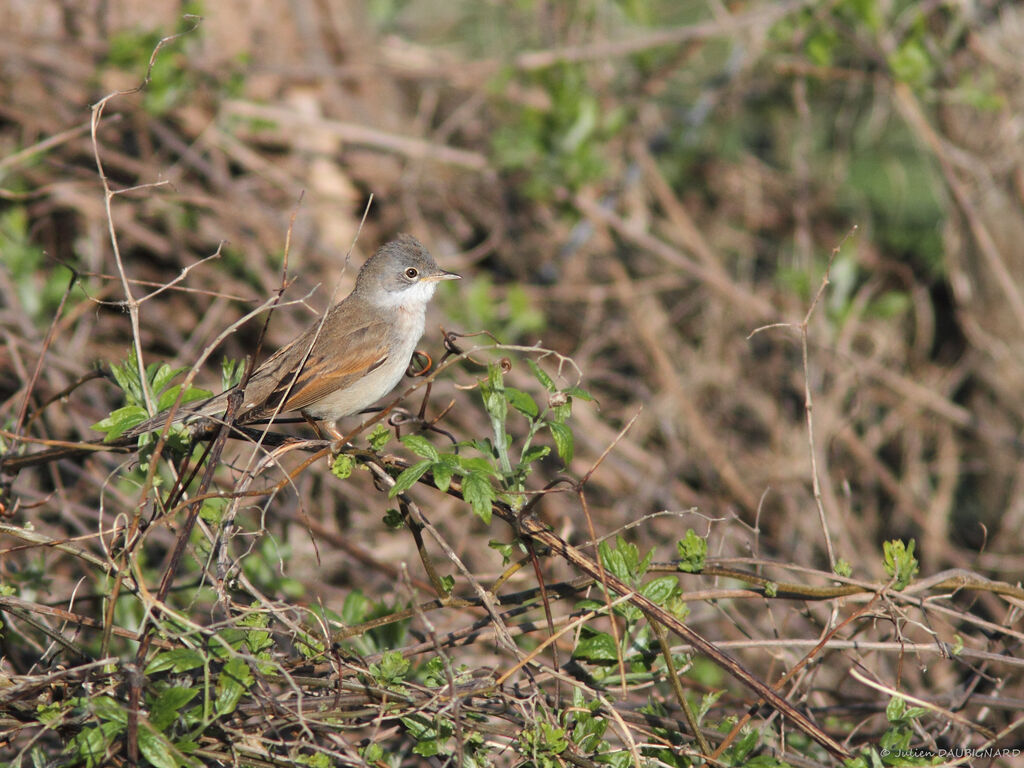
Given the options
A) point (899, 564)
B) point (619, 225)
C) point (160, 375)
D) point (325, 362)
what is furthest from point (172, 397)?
point (619, 225)

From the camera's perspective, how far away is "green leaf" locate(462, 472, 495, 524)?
2.27m

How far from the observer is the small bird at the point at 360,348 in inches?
151

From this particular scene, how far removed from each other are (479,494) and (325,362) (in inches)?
74.6

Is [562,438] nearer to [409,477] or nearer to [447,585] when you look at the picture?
[409,477]

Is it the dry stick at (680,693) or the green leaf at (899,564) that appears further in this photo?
the green leaf at (899,564)

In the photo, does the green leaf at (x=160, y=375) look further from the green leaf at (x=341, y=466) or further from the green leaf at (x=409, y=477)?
the green leaf at (x=409, y=477)

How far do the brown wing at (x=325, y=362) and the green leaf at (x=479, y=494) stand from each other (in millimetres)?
1534

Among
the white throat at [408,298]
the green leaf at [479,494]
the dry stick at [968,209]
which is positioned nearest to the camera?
the green leaf at [479,494]

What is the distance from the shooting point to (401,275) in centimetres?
443

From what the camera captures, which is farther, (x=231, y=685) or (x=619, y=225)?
(x=619, y=225)

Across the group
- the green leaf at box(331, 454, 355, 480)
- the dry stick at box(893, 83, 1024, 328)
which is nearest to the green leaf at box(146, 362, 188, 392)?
the green leaf at box(331, 454, 355, 480)

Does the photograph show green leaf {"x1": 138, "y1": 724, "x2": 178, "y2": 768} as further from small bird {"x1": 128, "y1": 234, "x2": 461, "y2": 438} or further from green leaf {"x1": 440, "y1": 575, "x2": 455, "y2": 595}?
small bird {"x1": 128, "y1": 234, "x2": 461, "y2": 438}

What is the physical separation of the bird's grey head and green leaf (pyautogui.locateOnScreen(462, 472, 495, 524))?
220 cm

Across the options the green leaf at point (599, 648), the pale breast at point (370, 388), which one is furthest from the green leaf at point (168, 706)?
the pale breast at point (370, 388)
